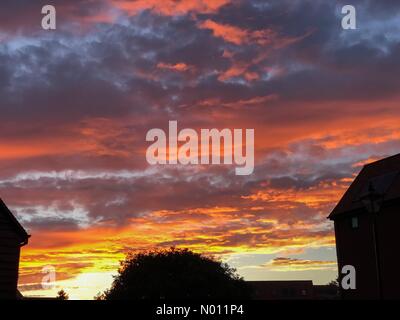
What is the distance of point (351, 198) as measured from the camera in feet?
155

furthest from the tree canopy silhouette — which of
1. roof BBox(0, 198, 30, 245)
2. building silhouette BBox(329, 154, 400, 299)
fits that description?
roof BBox(0, 198, 30, 245)

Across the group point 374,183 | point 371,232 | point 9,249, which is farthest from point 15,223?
point 374,183

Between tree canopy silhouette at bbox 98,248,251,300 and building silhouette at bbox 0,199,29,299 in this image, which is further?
tree canopy silhouette at bbox 98,248,251,300

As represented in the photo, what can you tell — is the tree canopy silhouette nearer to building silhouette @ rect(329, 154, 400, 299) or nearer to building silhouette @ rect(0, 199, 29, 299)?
building silhouette @ rect(329, 154, 400, 299)

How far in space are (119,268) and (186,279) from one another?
9.23m

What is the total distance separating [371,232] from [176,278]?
21.5 meters

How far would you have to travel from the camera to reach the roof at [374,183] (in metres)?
42.2

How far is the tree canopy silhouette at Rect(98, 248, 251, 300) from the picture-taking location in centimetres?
5209

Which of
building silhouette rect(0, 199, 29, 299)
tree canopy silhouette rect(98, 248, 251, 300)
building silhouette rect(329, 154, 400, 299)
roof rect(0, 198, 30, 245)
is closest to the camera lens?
building silhouette rect(0, 199, 29, 299)

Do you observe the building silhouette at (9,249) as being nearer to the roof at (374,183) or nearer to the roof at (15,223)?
the roof at (15,223)

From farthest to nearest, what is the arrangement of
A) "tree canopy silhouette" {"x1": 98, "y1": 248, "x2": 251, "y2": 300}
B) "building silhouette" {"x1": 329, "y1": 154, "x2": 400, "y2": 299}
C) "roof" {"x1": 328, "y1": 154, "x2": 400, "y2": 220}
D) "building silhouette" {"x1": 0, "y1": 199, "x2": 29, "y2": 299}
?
1. "tree canopy silhouette" {"x1": 98, "y1": 248, "x2": 251, "y2": 300}
2. "roof" {"x1": 328, "y1": 154, "x2": 400, "y2": 220}
3. "building silhouette" {"x1": 329, "y1": 154, "x2": 400, "y2": 299}
4. "building silhouette" {"x1": 0, "y1": 199, "x2": 29, "y2": 299}

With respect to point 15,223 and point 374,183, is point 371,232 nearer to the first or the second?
point 374,183

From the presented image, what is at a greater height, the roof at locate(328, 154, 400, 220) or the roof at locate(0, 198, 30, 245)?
the roof at locate(328, 154, 400, 220)

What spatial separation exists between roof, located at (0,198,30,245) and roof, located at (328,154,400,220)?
27.5m
